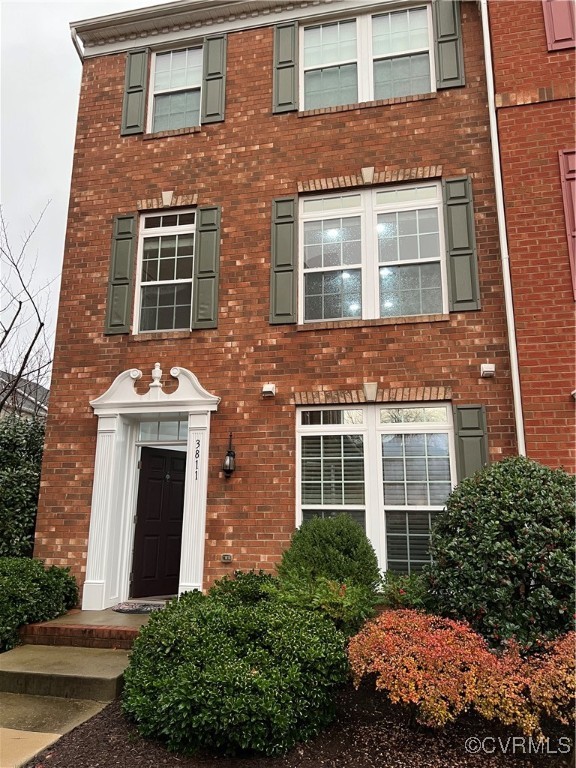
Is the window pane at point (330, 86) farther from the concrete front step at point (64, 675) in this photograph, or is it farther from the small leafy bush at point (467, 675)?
the concrete front step at point (64, 675)

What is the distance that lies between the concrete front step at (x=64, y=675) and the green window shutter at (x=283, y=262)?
425 cm

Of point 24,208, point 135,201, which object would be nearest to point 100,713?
point 135,201

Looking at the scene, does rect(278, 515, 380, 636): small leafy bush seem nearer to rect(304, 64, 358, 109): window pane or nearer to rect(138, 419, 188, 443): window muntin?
rect(138, 419, 188, 443): window muntin

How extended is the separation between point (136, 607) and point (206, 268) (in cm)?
445

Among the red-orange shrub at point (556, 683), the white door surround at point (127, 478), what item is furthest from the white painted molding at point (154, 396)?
the red-orange shrub at point (556, 683)

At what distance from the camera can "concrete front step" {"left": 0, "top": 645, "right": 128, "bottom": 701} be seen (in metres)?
4.73

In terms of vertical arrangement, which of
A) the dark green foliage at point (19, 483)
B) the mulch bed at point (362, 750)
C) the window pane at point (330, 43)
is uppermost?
the window pane at point (330, 43)

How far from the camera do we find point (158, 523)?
766 cm

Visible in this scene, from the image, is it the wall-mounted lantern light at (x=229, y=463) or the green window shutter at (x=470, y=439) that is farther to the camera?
the wall-mounted lantern light at (x=229, y=463)

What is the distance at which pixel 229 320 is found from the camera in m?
7.25

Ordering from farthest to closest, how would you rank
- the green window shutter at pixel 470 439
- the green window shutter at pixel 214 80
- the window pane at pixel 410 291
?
the green window shutter at pixel 214 80 → the window pane at pixel 410 291 → the green window shutter at pixel 470 439

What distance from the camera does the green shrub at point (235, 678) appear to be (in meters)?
3.54

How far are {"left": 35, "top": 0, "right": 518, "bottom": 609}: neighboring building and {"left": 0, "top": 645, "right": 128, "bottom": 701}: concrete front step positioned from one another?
1504mm

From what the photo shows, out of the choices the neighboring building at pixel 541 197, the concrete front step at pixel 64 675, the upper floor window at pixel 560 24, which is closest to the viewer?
the concrete front step at pixel 64 675
